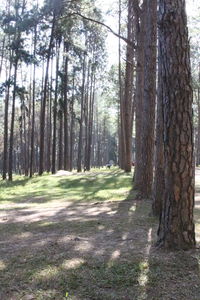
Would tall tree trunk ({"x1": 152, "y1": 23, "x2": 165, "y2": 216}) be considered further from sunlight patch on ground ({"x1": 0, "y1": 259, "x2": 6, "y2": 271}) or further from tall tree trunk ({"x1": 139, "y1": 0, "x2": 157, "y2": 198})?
sunlight patch on ground ({"x1": 0, "y1": 259, "x2": 6, "y2": 271})

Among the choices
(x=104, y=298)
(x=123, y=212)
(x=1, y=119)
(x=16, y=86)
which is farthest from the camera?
(x=1, y=119)

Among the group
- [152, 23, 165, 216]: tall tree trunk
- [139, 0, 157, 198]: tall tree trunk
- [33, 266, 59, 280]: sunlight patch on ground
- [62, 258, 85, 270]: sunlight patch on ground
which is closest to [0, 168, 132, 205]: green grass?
[139, 0, 157, 198]: tall tree trunk

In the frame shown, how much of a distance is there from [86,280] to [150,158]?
235 inches

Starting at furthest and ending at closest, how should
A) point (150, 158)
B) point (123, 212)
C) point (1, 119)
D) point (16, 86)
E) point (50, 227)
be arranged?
point (1, 119) → point (16, 86) → point (150, 158) → point (123, 212) → point (50, 227)

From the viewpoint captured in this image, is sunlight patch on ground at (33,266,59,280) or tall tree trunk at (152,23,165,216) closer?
sunlight patch on ground at (33,266,59,280)

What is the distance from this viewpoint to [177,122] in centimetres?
463

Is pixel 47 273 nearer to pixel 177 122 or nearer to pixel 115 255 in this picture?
pixel 115 255

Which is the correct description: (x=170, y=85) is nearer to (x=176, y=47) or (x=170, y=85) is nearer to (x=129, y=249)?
(x=176, y=47)

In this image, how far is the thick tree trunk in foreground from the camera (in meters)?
4.64

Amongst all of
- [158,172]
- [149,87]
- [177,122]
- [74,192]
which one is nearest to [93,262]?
[177,122]

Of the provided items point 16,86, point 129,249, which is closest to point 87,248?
point 129,249

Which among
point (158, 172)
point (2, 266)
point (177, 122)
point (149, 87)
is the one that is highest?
point (149, 87)

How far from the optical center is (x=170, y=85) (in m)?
4.66

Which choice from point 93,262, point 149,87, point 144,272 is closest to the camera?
point 144,272
